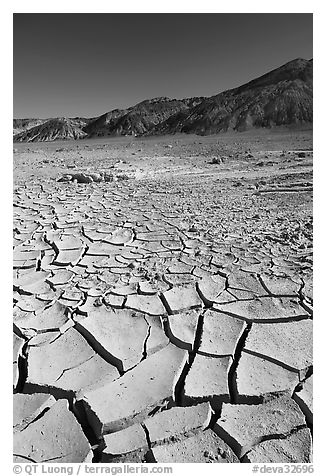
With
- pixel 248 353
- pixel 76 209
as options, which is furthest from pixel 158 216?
pixel 248 353

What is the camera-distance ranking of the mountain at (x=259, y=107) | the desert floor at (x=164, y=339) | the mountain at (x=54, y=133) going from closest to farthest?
the desert floor at (x=164, y=339) < the mountain at (x=259, y=107) < the mountain at (x=54, y=133)

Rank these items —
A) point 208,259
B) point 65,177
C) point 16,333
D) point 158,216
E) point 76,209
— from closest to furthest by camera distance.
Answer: point 16,333 < point 208,259 < point 158,216 < point 76,209 < point 65,177

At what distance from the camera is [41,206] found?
4.49 m

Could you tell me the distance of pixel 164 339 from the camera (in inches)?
68.5

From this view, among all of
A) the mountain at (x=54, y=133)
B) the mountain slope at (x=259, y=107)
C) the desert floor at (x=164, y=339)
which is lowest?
the desert floor at (x=164, y=339)

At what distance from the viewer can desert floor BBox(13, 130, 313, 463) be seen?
1.24 m

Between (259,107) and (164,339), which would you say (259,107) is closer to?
(259,107)

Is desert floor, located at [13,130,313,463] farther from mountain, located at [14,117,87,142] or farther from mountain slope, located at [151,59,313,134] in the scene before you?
mountain, located at [14,117,87,142]

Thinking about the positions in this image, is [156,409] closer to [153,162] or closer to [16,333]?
[16,333]

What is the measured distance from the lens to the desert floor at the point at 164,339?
1244mm

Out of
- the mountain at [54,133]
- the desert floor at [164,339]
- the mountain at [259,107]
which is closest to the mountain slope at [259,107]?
the mountain at [259,107]

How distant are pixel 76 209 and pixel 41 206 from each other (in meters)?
0.53

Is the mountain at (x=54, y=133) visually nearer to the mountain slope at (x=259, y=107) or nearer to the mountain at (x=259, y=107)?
the mountain at (x=259, y=107)
